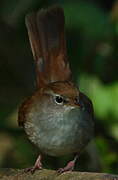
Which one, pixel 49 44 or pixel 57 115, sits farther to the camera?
pixel 49 44

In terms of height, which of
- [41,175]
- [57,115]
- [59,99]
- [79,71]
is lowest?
[79,71]

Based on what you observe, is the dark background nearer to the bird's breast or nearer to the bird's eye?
the bird's breast

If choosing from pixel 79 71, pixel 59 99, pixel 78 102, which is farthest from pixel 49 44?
pixel 78 102

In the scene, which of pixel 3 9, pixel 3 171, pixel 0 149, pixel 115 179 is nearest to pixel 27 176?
pixel 3 171

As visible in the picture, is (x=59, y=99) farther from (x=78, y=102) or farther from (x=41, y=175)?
(x=41, y=175)

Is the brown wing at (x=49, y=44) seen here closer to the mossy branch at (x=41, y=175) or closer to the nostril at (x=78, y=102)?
the nostril at (x=78, y=102)
